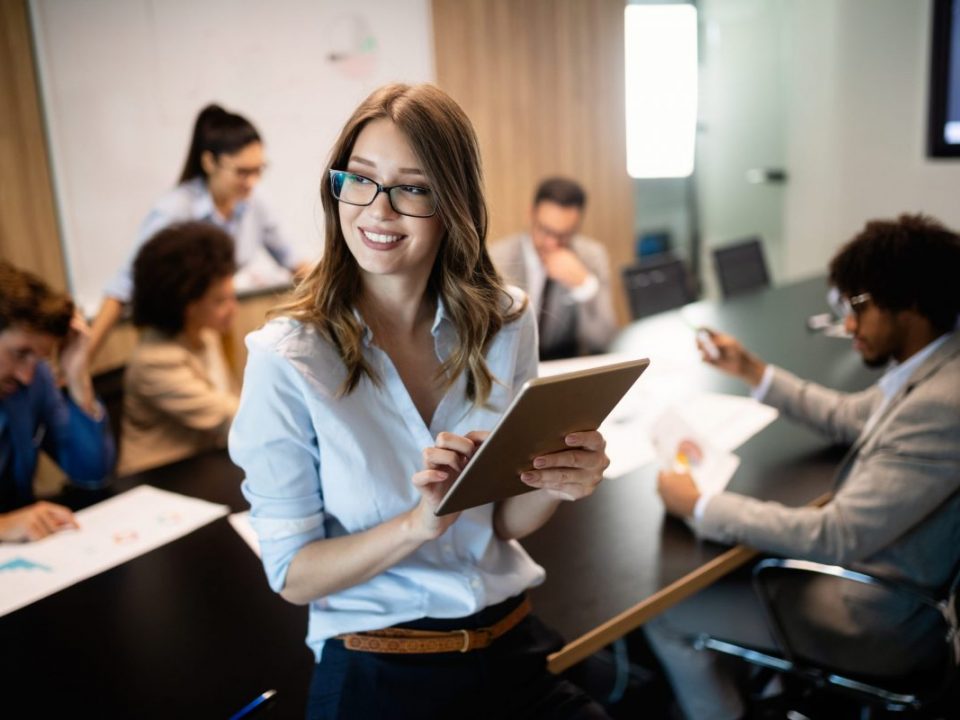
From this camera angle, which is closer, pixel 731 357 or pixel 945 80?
pixel 731 357

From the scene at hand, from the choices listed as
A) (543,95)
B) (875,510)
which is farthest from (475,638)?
(543,95)

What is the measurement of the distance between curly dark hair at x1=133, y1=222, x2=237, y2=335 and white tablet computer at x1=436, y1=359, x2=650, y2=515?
5.19 feet

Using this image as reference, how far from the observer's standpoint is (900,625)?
5.64 feet

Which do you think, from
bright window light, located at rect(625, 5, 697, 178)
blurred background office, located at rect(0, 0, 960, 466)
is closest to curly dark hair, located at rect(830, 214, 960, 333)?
blurred background office, located at rect(0, 0, 960, 466)

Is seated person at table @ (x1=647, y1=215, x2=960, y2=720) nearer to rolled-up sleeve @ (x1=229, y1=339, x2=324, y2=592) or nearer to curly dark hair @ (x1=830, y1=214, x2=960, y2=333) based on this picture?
curly dark hair @ (x1=830, y1=214, x2=960, y2=333)

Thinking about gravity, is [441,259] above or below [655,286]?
above

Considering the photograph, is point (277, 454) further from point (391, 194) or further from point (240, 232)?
point (240, 232)

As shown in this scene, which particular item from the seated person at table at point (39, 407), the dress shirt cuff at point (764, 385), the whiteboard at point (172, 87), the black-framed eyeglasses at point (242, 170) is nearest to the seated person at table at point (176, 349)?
the seated person at table at point (39, 407)

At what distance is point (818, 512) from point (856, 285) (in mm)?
493

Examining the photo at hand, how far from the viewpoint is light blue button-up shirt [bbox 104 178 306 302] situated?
3215 mm

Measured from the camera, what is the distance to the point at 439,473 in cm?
111

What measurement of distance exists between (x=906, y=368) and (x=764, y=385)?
476 mm

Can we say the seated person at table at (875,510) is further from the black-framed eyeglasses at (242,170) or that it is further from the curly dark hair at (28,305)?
the black-framed eyeglasses at (242,170)

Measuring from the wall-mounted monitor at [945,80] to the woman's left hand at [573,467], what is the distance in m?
5.09
